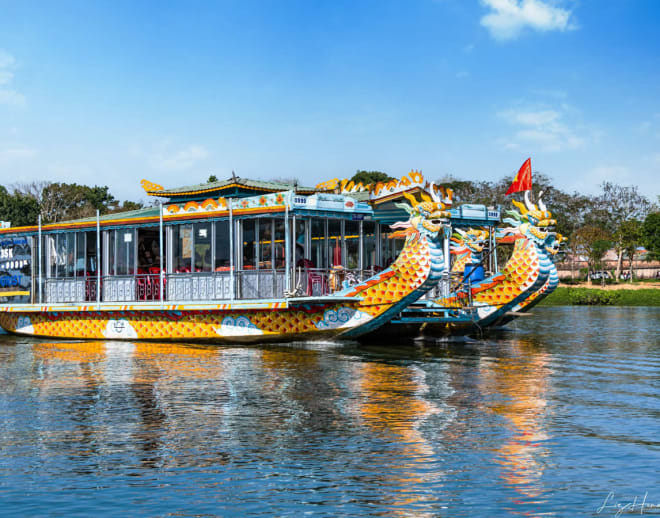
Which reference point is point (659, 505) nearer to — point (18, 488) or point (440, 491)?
point (440, 491)

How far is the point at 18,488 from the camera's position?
7414 mm

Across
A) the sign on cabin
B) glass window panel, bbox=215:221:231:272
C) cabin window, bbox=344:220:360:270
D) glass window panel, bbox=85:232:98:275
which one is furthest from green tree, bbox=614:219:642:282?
the sign on cabin

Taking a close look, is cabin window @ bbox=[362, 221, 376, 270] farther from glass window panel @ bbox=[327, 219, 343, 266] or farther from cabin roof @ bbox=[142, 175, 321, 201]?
cabin roof @ bbox=[142, 175, 321, 201]

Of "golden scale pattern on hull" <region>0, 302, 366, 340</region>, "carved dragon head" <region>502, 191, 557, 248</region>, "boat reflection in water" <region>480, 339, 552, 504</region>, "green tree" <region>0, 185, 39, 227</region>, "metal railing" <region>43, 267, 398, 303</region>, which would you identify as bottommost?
"boat reflection in water" <region>480, 339, 552, 504</region>

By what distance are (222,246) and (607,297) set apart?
34253mm

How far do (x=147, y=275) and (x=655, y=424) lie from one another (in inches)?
571

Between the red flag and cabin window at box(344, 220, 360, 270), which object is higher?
the red flag

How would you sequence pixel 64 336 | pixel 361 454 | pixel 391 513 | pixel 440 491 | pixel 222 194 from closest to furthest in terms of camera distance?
pixel 391 513
pixel 440 491
pixel 361 454
pixel 64 336
pixel 222 194

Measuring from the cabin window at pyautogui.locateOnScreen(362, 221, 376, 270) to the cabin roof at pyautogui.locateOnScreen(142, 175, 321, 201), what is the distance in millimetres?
2604

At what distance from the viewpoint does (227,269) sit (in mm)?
20203

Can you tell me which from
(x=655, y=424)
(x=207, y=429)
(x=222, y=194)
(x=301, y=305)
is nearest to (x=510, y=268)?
(x=301, y=305)

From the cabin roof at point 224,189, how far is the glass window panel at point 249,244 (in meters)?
4.16

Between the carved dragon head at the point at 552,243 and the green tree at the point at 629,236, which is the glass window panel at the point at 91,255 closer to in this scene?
the carved dragon head at the point at 552,243

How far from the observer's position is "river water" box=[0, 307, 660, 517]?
707 cm
